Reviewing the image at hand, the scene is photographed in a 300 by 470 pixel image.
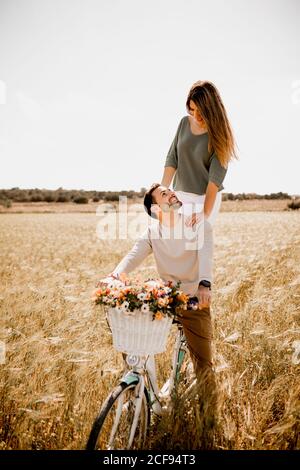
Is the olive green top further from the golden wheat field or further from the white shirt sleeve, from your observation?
the golden wheat field

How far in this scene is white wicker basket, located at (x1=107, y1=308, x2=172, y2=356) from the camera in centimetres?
215

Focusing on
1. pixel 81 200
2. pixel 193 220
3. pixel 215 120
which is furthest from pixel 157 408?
pixel 81 200

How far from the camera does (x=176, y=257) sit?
8.93 ft

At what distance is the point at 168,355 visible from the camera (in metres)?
3.80

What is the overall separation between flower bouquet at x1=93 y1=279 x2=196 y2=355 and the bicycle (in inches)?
4.9

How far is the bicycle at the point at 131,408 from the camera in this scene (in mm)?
2205

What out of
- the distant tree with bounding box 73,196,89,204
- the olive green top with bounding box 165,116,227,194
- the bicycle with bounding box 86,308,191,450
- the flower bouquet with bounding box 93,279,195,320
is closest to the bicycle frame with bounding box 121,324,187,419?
the bicycle with bounding box 86,308,191,450

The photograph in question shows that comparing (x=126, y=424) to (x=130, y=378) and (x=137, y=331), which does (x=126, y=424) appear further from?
(x=137, y=331)

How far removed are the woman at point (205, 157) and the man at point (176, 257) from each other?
8cm

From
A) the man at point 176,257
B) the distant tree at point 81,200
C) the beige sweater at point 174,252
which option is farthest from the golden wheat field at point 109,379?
the distant tree at point 81,200

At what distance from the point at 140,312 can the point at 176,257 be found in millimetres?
687
